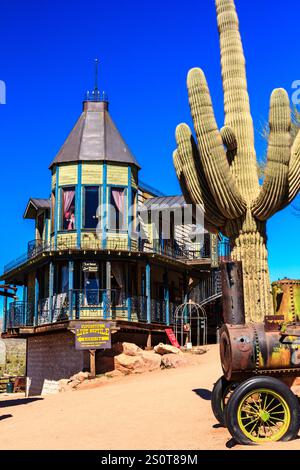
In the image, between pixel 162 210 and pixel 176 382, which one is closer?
pixel 176 382

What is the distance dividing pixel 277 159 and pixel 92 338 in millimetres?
13317

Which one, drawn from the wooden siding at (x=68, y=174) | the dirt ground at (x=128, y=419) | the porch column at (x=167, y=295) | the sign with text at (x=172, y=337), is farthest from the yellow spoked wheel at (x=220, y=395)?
the porch column at (x=167, y=295)

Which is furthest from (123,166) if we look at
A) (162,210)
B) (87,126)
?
(162,210)

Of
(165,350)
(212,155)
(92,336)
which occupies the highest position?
(212,155)

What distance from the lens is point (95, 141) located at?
1066 inches

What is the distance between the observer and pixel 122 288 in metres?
26.5

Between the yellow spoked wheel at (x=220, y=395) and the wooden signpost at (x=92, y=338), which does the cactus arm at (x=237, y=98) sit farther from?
the wooden signpost at (x=92, y=338)

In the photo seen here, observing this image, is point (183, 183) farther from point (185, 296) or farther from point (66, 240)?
point (185, 296)

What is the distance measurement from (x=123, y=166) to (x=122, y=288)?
5.38m

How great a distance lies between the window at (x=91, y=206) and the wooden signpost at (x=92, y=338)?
192 inches

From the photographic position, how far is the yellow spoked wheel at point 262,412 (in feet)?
27.0

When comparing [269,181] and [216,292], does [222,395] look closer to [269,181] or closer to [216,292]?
[269,181]

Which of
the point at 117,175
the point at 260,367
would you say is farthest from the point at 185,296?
the point at 260,367

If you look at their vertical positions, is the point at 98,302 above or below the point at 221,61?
below
